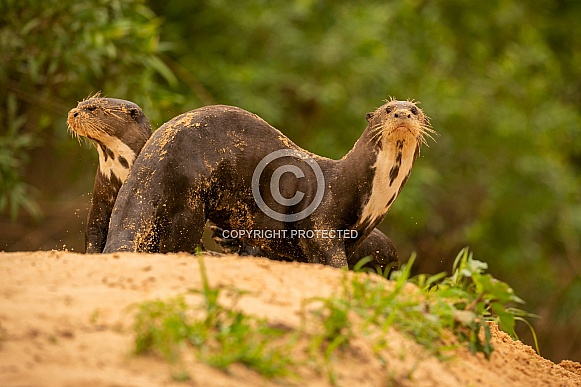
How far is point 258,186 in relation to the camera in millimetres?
4656

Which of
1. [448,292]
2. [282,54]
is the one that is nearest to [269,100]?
[282,54]

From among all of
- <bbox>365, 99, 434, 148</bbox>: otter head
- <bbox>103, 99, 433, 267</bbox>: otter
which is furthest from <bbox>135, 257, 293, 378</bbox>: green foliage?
<bbox>365, 99, 434, 148</bbox>: otter head

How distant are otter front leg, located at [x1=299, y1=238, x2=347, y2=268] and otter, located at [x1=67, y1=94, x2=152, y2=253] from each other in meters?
0.97

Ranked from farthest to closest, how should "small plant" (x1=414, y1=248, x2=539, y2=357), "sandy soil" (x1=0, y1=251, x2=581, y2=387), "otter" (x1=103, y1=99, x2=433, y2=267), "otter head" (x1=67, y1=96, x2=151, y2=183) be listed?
"otter head" (x1=67, y1=96, x2=151, y2=183) < "otter" (x1=103, y1=99, x2=433, y2=267) < "small plant" (x1=414, y1=248, x2=539, y2=357) < "sandy soil" (x1=0, y1=251, x2=581, y2=387)

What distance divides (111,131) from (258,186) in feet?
2.69

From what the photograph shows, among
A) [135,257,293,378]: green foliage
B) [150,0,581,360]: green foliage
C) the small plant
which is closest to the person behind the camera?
[135,257,293,378]: green foliage

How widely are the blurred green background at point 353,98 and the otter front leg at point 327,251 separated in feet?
14.6

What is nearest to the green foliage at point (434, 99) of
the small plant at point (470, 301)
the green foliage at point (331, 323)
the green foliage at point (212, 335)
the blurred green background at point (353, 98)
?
the blurred green background at point (353, 98)

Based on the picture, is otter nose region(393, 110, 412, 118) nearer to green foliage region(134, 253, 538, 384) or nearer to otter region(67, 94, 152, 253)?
green foliage region(134, 253, 538, 384)

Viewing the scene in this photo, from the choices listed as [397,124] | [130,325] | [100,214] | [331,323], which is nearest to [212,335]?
[130,325]

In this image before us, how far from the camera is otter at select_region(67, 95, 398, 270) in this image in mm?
4961

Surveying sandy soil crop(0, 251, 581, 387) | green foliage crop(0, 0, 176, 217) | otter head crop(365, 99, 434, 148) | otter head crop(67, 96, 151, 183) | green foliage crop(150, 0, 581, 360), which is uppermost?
green foliage crop(150, 0, 581, 360)

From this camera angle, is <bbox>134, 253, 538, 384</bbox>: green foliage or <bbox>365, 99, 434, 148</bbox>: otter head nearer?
<bbox>134, 253, 538, 384</bbox>: green foliage

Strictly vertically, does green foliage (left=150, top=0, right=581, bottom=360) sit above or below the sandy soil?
above
